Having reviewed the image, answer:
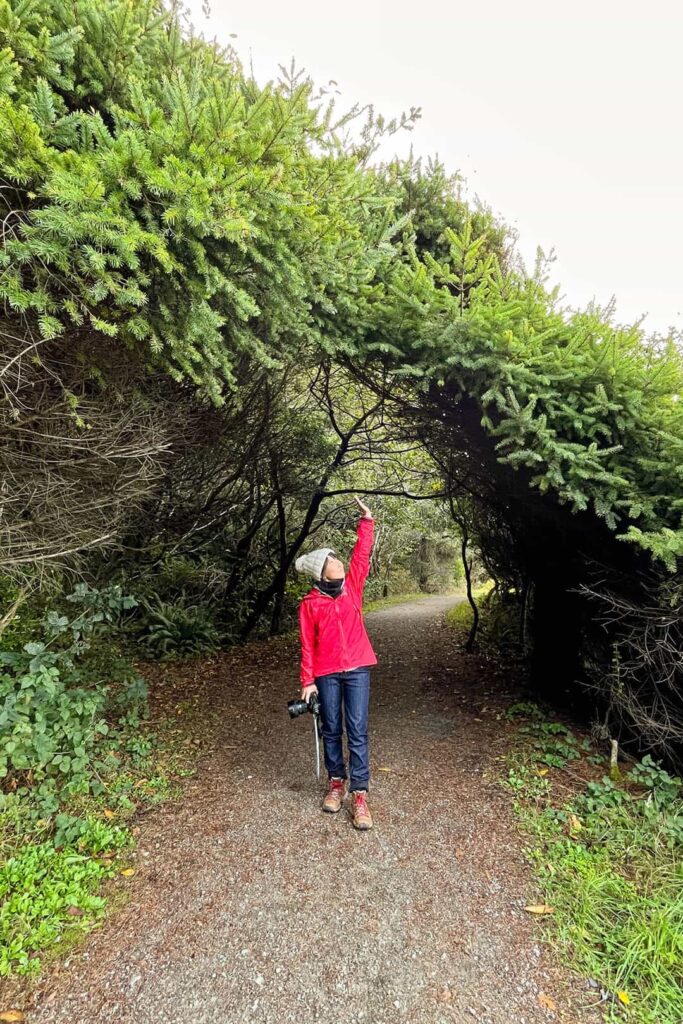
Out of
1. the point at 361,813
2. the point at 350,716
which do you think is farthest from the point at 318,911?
the point at 350,716

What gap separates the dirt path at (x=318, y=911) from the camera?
7.64 ft

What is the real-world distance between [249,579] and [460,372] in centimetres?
672

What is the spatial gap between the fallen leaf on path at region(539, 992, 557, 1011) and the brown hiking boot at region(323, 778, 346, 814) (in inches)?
68.0

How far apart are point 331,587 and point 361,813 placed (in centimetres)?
176

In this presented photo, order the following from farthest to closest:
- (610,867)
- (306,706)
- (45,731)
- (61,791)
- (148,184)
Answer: (306,706) < (45,731) < (61,791) < (610,867) < (148,184)

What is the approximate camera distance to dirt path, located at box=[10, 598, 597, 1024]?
91.7 inches

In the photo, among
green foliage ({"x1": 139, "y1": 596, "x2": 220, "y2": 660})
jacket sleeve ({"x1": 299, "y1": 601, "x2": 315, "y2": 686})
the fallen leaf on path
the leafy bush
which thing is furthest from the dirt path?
green foliage ({"x1": 139, "y1": 596, "x2": 220, "y2": 660})

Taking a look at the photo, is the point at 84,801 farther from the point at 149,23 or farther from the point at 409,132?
the point at 409,132

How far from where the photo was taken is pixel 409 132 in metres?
4.07

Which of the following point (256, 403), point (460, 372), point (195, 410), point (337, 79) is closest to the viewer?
point (337, 79)

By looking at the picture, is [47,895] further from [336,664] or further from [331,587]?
[331,587]

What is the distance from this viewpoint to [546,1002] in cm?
238

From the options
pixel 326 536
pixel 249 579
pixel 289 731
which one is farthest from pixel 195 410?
pixel 326 536

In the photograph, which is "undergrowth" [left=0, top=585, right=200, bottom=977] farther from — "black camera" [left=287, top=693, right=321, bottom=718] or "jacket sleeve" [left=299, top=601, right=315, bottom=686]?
"jacket sleeve" [left=299, top=601, right=315, bottom=686]
